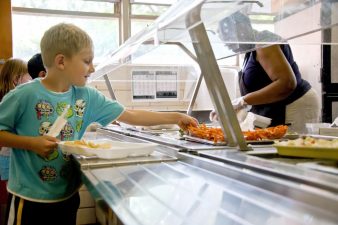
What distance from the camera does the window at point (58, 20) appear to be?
402 cm

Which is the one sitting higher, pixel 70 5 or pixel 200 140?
pixel 70 5

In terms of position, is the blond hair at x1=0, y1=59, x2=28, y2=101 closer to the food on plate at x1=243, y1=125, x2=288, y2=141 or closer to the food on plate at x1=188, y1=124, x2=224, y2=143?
the food on plate at x1=188, y1=124, x2=224, y2=143

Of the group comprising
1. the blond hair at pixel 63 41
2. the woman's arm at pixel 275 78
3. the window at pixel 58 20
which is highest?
the window at pixel 58 20

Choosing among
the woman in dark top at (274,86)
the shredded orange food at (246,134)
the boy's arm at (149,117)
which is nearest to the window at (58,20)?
the woman in dark top at (274,86)

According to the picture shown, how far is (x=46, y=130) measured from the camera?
1314 millimetres

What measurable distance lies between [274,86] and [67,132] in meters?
0.98

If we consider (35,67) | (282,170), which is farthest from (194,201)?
(35,67)

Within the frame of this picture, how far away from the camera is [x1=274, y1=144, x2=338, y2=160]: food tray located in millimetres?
861

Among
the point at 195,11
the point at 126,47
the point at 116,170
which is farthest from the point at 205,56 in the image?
the point at 126,47

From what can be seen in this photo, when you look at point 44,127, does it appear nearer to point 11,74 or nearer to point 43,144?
point 43,144

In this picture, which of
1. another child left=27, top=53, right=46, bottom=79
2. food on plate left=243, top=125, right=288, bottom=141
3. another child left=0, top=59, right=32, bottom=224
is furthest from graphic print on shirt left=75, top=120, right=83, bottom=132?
another child left=0, top=59, right=32, bottom=224

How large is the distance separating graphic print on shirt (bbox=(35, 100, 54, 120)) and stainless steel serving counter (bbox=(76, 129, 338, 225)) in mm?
370

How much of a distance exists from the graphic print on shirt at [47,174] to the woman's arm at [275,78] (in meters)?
0.97

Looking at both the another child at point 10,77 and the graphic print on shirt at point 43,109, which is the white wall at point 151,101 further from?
the graphic print on shirt at point 43,109
